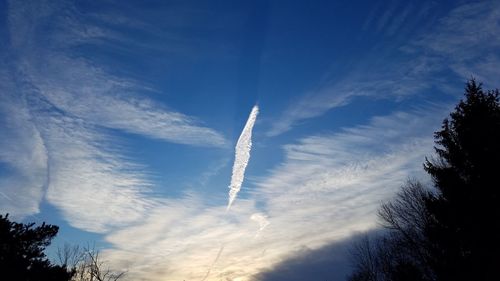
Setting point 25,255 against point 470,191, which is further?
point 25,255

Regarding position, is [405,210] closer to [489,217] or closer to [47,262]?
[489,217]

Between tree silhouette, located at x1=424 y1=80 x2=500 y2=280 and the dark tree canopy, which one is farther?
the dark tree canopy

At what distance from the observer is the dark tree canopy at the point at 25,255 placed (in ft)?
68.7

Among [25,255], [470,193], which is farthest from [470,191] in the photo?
[25,255]

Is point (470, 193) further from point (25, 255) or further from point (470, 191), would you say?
point (25, 255)

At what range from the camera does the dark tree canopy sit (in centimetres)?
2095

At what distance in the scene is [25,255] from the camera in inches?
906

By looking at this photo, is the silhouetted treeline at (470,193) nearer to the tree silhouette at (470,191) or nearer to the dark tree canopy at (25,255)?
the tree silhouette at (470,191)

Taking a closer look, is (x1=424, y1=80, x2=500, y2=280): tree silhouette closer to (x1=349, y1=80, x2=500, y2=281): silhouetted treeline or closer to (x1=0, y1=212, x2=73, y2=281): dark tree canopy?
(x1=349, y1=80, x2=500, y2=281): silhouetted treeline

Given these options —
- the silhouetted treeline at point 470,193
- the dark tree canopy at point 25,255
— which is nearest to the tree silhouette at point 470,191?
the silhouetted treeline at point 470,193

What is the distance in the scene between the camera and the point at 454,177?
17562mm

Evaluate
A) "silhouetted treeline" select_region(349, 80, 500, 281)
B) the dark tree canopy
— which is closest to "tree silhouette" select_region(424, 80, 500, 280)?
"silhouetted treeline" select_region(349, 80, 500, 281)

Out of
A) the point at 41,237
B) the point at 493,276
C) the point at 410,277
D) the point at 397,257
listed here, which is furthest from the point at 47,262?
the point at 397,257

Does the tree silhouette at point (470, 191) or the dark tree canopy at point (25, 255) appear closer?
the tree silhouette at point (470, 191)
